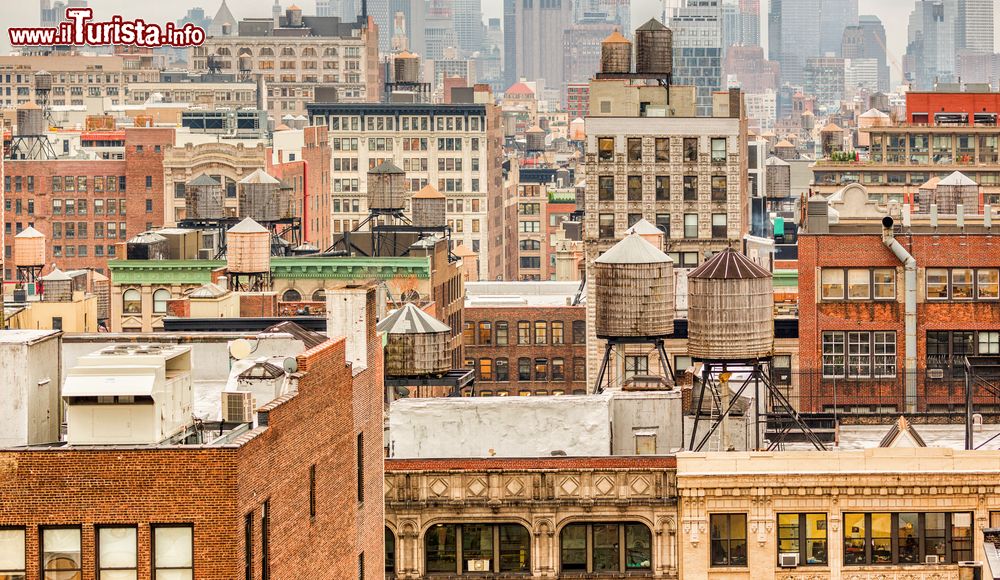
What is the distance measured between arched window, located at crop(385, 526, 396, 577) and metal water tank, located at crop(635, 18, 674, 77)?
251 feet

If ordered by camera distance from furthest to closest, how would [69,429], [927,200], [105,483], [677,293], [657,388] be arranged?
1. [927,200]
2. [677,293]
3. [657,388]
4. [69,429]
5. [105,483]

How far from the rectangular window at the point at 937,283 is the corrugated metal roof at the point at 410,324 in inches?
816

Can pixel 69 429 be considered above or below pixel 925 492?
above

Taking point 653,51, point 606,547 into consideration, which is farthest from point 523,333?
point 606,547

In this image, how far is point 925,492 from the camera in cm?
6369

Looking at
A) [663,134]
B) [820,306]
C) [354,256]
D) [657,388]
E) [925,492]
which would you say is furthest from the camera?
[354,256]

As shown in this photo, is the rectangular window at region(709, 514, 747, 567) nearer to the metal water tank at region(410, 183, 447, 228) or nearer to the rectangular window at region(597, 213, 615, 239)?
the rectangular window at region(597, 213, 615, 239)

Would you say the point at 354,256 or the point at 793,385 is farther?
the point at 354,256

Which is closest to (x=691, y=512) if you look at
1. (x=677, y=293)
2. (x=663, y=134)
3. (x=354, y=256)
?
(x=677, y=293)

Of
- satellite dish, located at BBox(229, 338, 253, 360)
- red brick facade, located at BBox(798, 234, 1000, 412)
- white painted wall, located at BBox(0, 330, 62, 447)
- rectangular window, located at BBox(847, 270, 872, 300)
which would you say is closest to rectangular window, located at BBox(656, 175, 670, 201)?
red brick facade, located at BBox(798, 234, 1000, 412)

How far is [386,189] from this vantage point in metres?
155

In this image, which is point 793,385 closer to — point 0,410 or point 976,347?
point 976,347

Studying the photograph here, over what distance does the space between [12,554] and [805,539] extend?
97.6 feet

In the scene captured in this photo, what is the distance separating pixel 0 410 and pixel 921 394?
5543 centimetres
